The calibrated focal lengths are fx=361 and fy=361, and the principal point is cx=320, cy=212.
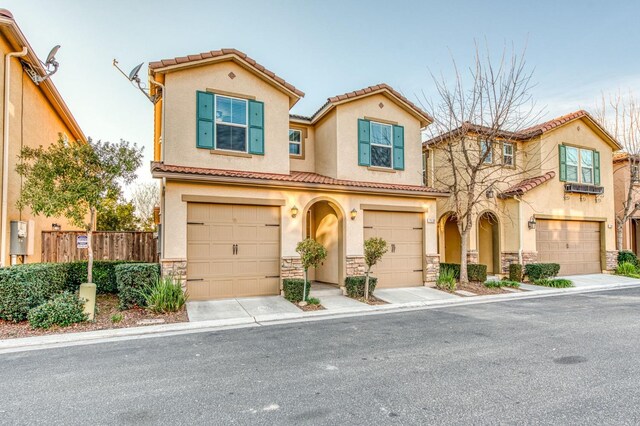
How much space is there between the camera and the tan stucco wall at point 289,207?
365 inches

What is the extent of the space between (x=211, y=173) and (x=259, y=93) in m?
3.19

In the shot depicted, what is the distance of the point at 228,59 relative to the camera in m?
10.7

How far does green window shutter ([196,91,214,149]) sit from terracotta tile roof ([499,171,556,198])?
11569mm

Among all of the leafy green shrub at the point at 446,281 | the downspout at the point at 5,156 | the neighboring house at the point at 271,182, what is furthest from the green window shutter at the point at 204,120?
the leafy green shrub at the point at 446,281

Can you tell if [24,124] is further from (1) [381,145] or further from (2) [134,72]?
(1) [381,145]

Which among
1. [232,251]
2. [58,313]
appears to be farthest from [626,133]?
[58,313]

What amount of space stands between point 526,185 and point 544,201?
1284 mm

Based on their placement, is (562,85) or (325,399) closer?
(325,399)

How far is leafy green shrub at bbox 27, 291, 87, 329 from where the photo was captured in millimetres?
6902

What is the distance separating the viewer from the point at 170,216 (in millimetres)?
9258

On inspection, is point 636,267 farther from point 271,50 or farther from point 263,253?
point 271,50

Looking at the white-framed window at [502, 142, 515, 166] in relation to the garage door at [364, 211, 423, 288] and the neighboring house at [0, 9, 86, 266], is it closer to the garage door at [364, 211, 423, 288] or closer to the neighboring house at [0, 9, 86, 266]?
the garage door at [364, 211, 423, 288]

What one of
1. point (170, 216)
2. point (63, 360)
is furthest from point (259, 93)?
point (63, 360)

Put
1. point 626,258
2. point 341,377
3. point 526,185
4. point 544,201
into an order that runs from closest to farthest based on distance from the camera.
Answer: point 341,377 → point 526,185 → point 544,201 → point 626,258
